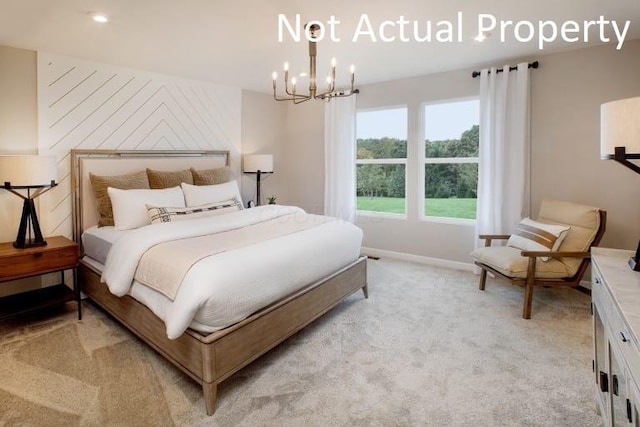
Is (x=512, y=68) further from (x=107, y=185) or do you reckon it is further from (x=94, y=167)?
(x=94, y=167)

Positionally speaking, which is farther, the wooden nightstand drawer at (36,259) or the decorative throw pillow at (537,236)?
the decorative throw pillow at (537,236)

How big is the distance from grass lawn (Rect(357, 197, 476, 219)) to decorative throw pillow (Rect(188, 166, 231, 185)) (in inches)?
78.7

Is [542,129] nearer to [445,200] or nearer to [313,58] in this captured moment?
[445,200]

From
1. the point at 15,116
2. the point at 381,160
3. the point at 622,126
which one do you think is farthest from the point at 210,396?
the point at 381,160

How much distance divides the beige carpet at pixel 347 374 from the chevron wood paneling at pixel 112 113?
1516 millimetres

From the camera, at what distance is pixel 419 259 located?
15.6ft

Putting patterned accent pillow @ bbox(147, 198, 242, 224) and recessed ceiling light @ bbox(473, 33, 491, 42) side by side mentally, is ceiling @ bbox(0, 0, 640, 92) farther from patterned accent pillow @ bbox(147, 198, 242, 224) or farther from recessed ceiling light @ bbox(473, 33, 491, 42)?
patterned accent pillow @ bbox(147, 198, 242, 224)

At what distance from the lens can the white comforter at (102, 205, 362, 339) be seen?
6.41 feet

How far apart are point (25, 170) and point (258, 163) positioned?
8.40 ft

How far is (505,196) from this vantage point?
4.01 m

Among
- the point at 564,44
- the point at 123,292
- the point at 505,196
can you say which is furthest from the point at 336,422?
the point at 564,44

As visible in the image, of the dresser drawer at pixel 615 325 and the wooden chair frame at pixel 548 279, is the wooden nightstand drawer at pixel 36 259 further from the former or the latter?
the wooden chair frame at pixel 548 279

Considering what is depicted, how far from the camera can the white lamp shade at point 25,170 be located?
2.73 metres

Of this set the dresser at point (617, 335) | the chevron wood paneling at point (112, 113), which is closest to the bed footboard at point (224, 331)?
Result: the chevron wood paneling at point (112, 113)
